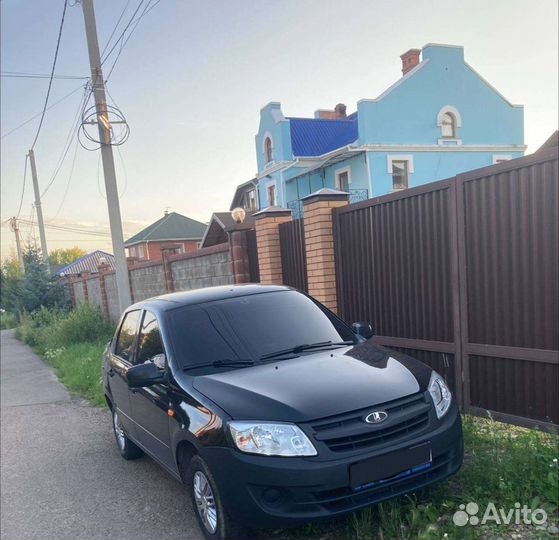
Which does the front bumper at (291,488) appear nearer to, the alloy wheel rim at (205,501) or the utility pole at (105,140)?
the alloy wheel rim at (205,501)

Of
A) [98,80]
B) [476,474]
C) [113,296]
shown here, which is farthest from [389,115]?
[476,474]

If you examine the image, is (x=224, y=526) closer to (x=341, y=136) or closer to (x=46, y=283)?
(x=46, y=283)

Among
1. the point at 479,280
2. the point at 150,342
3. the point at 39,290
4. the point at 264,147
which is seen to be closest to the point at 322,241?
the point at 479,280

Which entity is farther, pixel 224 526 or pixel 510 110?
pixel 510 110

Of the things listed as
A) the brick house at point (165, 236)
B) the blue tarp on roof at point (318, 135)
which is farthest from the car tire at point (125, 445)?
the brick house at point (165, 236)

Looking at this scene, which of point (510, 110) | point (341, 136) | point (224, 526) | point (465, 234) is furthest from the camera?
point (341, 136)

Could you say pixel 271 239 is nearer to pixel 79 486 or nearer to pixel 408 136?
pixel 79 486

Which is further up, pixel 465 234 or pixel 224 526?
pixel 465 234

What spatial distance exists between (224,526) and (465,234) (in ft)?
10.5

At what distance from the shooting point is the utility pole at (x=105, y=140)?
28.7 feet

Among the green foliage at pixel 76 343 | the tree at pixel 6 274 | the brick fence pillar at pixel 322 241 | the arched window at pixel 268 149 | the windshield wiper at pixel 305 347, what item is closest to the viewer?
the windshield wiper at pixel 305 347

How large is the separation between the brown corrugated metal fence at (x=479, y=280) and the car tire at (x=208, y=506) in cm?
267

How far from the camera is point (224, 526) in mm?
2850

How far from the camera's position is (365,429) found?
8.91ft
